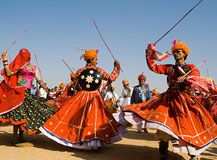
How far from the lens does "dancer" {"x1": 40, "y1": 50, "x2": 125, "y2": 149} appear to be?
28.0 ft

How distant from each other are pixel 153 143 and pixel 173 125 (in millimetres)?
3534

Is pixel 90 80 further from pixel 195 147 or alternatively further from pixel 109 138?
pixel 195 147

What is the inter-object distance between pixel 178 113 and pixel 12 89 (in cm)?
382

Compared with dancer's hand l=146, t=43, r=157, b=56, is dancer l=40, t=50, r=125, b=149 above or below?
below

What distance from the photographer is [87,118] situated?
28.5ft

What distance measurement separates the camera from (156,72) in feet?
25.5

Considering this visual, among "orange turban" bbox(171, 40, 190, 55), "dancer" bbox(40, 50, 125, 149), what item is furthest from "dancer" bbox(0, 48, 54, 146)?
"orange turban" bbox(171, 40, 190, 55)

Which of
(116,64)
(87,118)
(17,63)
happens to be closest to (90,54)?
(116,64)

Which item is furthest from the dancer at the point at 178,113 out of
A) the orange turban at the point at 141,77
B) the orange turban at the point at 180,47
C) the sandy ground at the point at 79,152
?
the orange turban at the point at 141,77

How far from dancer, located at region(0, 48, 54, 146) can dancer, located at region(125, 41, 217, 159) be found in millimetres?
2461

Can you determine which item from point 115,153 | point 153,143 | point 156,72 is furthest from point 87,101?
point 153,143

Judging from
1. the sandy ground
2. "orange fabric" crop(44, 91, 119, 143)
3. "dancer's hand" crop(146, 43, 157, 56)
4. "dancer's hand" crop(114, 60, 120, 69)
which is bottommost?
the sandy ground

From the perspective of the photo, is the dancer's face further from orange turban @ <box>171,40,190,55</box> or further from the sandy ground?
the sandy ground

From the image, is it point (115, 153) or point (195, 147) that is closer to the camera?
point (195, 147)
